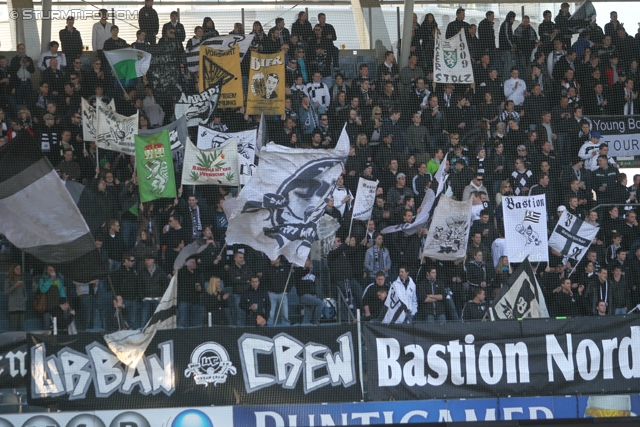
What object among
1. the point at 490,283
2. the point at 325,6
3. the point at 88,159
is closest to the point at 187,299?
the point at 88,159

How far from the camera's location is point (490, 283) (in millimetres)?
17094

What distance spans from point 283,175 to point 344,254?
2105 millimetres

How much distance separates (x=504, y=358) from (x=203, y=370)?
175 inches

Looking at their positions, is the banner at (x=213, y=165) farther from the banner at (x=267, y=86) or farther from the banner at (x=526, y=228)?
the banner at (x=526, y=228)

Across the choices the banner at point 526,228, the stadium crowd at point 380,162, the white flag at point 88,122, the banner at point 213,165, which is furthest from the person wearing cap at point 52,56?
the banner at point 526,228

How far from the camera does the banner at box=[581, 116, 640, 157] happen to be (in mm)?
21359

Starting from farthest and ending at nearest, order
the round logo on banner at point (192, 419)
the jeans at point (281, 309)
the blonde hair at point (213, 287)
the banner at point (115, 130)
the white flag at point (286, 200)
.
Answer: the banner at point (115, 130) → the blonde hair at point (213, 287) → the jeans at point (281, 309) → the white flag at point (286, 200) → the round logo on banner at point (192, 419)

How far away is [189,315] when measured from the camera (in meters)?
15.8

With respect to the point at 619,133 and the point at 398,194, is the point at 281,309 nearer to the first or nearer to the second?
the point at 398,194

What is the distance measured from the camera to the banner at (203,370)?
1425 cm

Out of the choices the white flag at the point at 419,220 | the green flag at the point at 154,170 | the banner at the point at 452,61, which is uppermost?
the banner at the point at 452,61

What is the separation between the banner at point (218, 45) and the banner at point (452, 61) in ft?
12.8

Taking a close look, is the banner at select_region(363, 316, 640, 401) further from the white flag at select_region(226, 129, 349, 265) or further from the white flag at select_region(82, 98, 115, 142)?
the white flag at select_region(82, 98, 115, 142)

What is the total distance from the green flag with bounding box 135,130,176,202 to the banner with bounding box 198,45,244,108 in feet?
7.66
